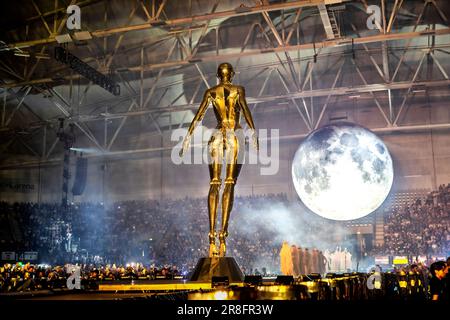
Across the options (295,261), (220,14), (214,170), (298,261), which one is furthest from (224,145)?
(220,14)

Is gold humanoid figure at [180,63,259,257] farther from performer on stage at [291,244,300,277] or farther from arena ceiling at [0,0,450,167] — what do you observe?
arena ceiling at [0,0,450,167]

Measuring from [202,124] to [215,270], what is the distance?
20098 mm

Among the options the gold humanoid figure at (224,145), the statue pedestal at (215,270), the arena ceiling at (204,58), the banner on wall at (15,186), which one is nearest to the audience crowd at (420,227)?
the arena ceiling at (204,58)

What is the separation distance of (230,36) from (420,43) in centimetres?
797

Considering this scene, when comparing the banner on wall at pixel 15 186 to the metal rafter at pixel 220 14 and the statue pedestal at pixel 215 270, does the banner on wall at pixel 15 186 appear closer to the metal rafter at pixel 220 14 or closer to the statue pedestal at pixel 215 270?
the metal rafter at pixel 220 14

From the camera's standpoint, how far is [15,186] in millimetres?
27875

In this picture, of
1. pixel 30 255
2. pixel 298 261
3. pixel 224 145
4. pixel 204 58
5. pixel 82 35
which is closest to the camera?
pixel 224 145

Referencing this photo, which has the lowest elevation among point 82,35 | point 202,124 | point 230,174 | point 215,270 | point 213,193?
point 215,270

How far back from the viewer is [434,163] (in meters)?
23.4

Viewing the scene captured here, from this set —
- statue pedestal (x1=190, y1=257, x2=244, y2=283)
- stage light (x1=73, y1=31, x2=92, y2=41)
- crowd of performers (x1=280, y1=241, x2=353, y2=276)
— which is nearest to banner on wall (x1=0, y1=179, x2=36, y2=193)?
stage light (x1=73, y1=31, x2=92, y2=41)

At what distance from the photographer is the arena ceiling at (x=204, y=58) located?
18766mm

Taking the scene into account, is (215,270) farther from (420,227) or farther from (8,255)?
(8,255)
